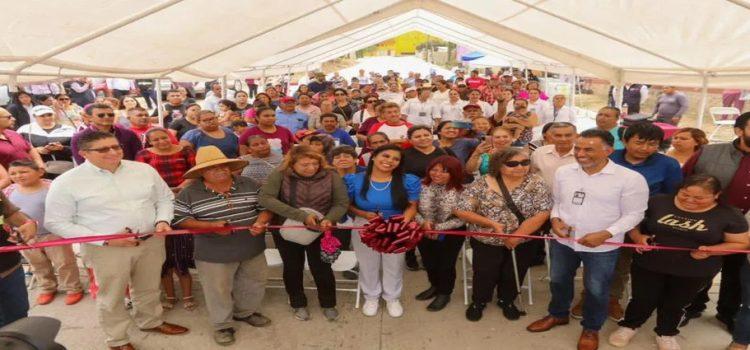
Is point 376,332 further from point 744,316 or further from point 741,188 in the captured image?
point 741,188

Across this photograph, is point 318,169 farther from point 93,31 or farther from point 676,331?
point 676,331

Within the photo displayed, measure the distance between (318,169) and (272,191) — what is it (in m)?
0.40

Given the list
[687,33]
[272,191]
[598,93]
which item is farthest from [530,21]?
[598,93]

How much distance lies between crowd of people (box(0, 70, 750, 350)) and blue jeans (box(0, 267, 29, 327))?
0.03 ft

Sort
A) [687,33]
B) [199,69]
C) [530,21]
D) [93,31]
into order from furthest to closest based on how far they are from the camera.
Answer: [199,69] → [530,21] → [687,33] → [93,31]

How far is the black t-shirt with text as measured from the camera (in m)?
2.68

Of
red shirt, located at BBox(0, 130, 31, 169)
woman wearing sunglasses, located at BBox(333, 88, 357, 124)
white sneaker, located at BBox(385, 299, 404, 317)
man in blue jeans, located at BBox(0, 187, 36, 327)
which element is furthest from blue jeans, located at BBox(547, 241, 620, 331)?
woman wearing sunglasses, located at BBox(333, 88, 357, 124)

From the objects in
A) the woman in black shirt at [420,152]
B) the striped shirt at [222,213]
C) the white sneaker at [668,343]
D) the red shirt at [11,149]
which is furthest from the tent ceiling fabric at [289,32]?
the white sneaker at [668,343]

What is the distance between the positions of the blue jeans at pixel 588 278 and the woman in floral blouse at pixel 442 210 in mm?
794

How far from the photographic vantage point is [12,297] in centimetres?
266

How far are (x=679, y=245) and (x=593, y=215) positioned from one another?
597 mm

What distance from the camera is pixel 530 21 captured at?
6.50 meters

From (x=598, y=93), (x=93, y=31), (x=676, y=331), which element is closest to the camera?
(x=676, y=331)

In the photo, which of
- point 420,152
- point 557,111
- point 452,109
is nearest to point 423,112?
point 452,109
